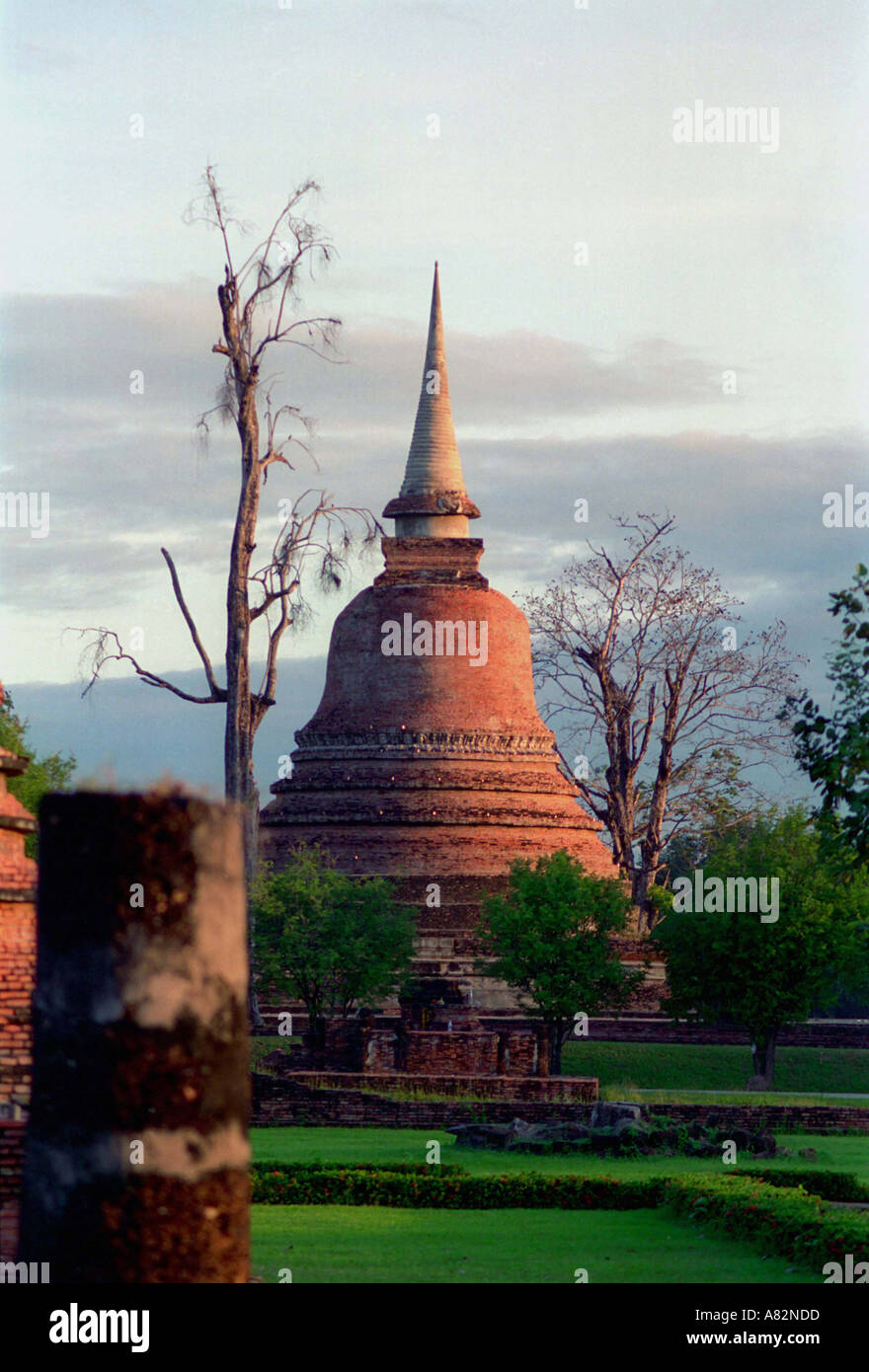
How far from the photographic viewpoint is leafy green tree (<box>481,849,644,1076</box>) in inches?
1373

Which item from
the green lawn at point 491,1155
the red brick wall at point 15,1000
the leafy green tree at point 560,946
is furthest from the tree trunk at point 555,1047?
the red brick wall at point 15,1000

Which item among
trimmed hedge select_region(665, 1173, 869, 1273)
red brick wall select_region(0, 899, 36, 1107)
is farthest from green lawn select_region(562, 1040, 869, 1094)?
red brick wall select_region(0, 899, 36, 1107)

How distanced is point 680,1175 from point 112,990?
1379 cm

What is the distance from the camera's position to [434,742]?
44.3m

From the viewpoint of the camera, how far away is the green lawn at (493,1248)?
44.7ft

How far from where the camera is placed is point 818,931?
35.3 metres

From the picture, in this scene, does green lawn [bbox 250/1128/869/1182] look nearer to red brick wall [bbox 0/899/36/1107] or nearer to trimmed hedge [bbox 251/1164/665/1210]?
trimmed hedge [bbox 251/1164/665/1210]

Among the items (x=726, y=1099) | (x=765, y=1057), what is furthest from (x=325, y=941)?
(x=765, y=1057)

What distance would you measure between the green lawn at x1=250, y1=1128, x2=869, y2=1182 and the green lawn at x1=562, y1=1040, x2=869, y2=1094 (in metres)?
9.11

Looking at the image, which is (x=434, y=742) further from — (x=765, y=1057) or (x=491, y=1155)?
(x=491, y=1155)

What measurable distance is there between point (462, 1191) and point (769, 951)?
17.8m

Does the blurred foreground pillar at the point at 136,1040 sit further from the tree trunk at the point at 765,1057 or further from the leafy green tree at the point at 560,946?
the tree trunk at the point at 765,1057

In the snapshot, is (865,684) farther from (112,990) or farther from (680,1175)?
(112,990)
